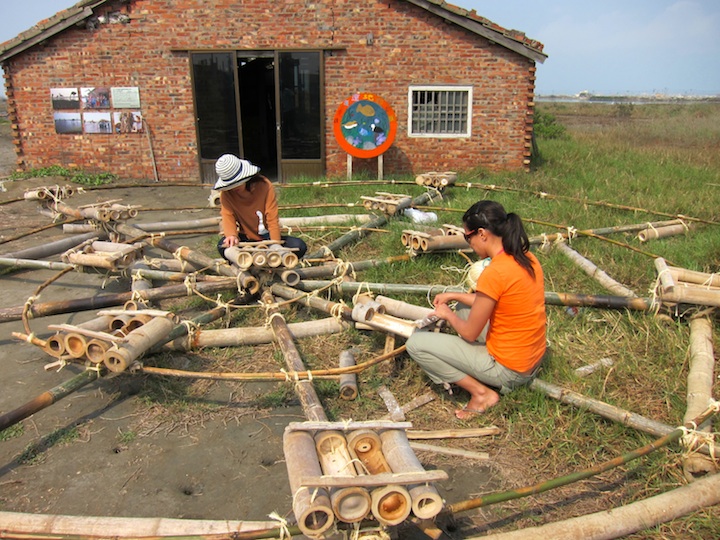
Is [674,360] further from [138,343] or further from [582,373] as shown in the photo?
[138,343]

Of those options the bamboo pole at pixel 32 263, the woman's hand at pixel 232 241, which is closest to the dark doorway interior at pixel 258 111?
the bamboo pole at pixel 32 263

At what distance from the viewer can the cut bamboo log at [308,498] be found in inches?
92.7

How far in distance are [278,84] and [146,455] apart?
10019 mm

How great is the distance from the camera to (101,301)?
5039 millimetres

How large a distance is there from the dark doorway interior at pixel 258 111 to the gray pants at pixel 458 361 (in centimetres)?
1150

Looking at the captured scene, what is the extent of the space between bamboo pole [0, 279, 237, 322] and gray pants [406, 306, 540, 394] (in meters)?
2.02

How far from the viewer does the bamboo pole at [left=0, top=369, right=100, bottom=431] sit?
3.42 m

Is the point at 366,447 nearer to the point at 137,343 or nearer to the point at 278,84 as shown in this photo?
the point at 137,343

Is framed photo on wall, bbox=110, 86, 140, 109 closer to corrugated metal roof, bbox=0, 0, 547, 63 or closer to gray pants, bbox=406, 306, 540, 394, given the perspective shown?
corrugated metal roof, bbox=0, 0, 547, 63

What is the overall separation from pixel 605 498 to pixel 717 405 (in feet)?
2.78

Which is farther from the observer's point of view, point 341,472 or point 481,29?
point 481,29

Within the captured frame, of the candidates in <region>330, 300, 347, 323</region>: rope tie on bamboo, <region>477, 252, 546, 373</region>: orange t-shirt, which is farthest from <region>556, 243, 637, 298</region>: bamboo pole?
<region>330, 300, 347, 323</region>: rope tie on bamboo

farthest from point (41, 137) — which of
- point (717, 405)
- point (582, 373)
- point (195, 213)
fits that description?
point (717, 405)

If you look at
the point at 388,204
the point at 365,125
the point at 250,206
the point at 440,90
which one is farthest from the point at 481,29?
the point at 250,206
